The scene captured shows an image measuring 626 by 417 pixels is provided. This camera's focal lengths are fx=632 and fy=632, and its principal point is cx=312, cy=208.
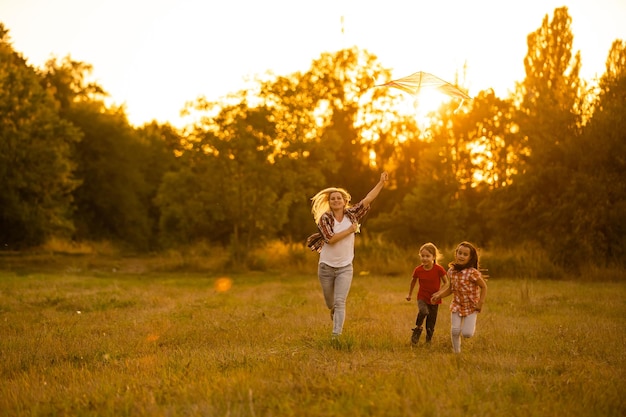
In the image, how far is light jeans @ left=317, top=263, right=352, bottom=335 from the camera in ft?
32.1

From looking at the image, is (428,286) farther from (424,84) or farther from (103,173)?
(103,173)

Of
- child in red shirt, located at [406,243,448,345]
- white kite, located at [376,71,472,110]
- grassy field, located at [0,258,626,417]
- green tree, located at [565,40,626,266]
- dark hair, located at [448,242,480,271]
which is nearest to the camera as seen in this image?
grassy field, located at [0,258,626,417]

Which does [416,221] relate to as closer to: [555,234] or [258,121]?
[555,234]

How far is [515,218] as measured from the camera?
1224 inches

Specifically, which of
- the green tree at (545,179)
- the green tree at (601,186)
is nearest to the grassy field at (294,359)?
the green tree at (601,186)

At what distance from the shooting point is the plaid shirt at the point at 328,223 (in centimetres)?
984

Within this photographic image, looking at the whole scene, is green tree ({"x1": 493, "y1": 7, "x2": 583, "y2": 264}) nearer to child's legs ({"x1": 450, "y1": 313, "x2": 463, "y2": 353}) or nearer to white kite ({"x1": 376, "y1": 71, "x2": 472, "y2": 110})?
white kite ({"x1": 376, "y1": 71, "x2": 472, "y2": 110})

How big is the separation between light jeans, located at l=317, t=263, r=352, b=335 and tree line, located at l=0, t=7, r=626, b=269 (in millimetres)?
18710

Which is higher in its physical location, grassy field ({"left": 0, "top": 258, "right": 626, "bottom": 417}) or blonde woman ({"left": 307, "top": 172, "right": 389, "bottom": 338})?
blonde woman ({"left": 307, "top": 172, "right": 389, "bottom": 338})

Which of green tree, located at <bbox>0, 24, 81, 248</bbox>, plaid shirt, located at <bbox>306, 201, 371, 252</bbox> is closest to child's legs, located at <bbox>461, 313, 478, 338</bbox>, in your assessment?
plaid shirt, located at <bbox>306, 201, 371, 252</bbox>

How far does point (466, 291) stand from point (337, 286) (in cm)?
197

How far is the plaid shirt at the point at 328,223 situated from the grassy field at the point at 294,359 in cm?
153

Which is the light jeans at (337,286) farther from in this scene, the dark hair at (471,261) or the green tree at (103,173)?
the green tree at (103,173)

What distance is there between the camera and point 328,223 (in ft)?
32.3
